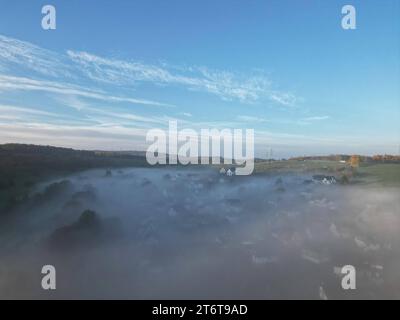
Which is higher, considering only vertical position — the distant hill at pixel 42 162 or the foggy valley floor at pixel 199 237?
the distant hill at pixel 42 162

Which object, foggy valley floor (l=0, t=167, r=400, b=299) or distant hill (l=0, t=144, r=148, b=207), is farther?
distant hill (l=0, t=144, r=148, b=207)

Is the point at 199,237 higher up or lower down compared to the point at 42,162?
lower down

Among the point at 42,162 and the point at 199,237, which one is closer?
the point at 199,237

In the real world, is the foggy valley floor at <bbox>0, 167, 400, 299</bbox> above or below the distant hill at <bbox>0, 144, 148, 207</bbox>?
below
